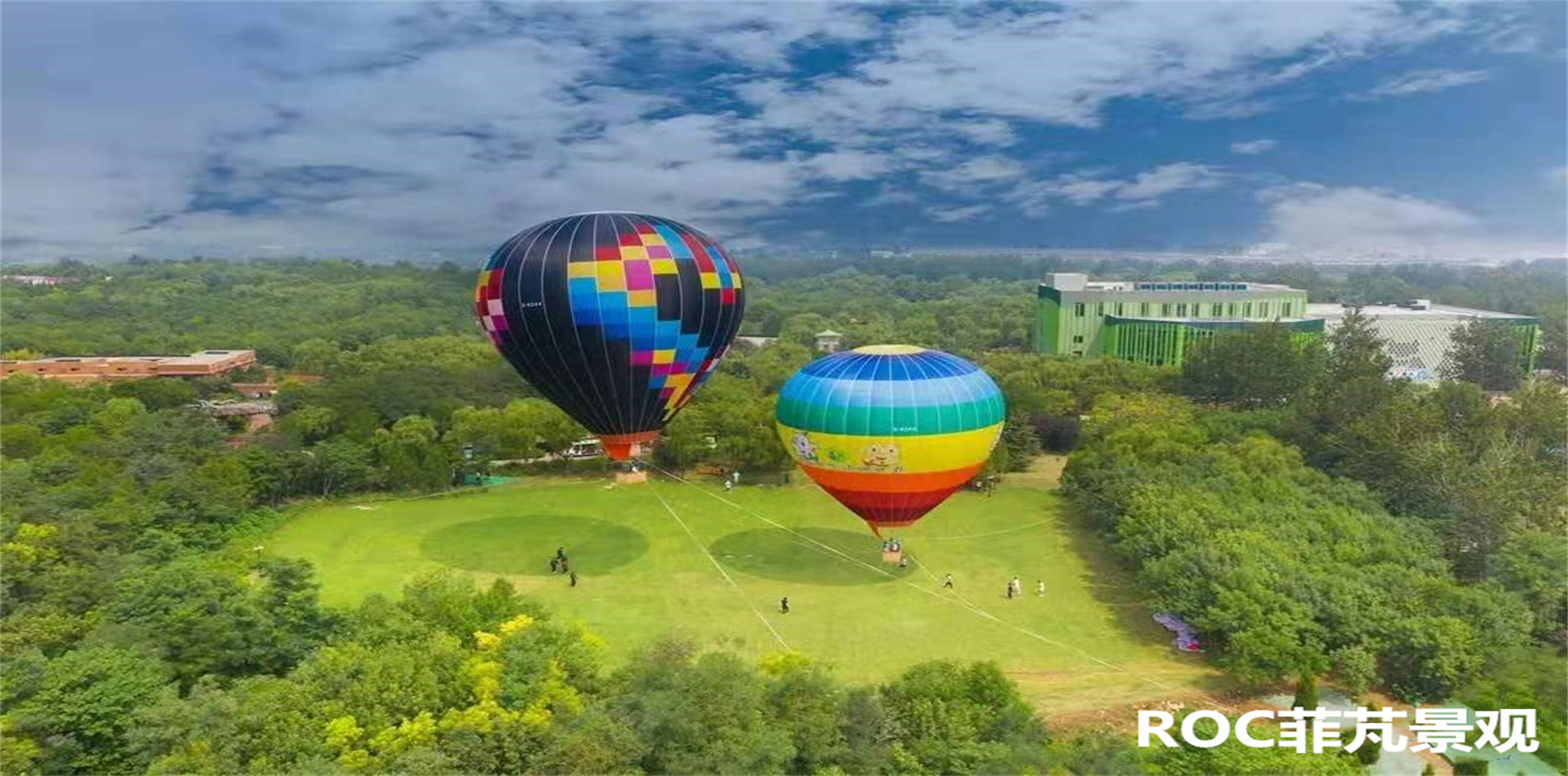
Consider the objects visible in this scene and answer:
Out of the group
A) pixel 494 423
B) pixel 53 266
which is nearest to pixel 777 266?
pixel 53 266

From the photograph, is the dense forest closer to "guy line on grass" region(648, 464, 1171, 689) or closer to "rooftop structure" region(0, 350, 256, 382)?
"guy line on grass" region(648, 464, 1171, 689)

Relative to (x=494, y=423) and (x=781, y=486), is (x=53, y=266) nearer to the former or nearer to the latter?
(x=494, y=423)

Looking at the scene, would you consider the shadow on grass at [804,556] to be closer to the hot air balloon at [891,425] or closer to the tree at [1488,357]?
the hot air balloon at [891,425]

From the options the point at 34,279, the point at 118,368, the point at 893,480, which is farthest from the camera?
the point at 34,279

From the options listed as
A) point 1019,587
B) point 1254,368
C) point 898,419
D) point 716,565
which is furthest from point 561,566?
point 1254,368

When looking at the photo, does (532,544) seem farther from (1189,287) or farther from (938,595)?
(1189,287)

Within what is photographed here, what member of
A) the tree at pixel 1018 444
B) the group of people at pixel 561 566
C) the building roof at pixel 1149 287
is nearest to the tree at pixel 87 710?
the group of people at pixel 561 566

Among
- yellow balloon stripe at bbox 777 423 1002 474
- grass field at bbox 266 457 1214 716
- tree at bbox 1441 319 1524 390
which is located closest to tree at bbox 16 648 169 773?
grass field at bbox 266 457 1214 716
